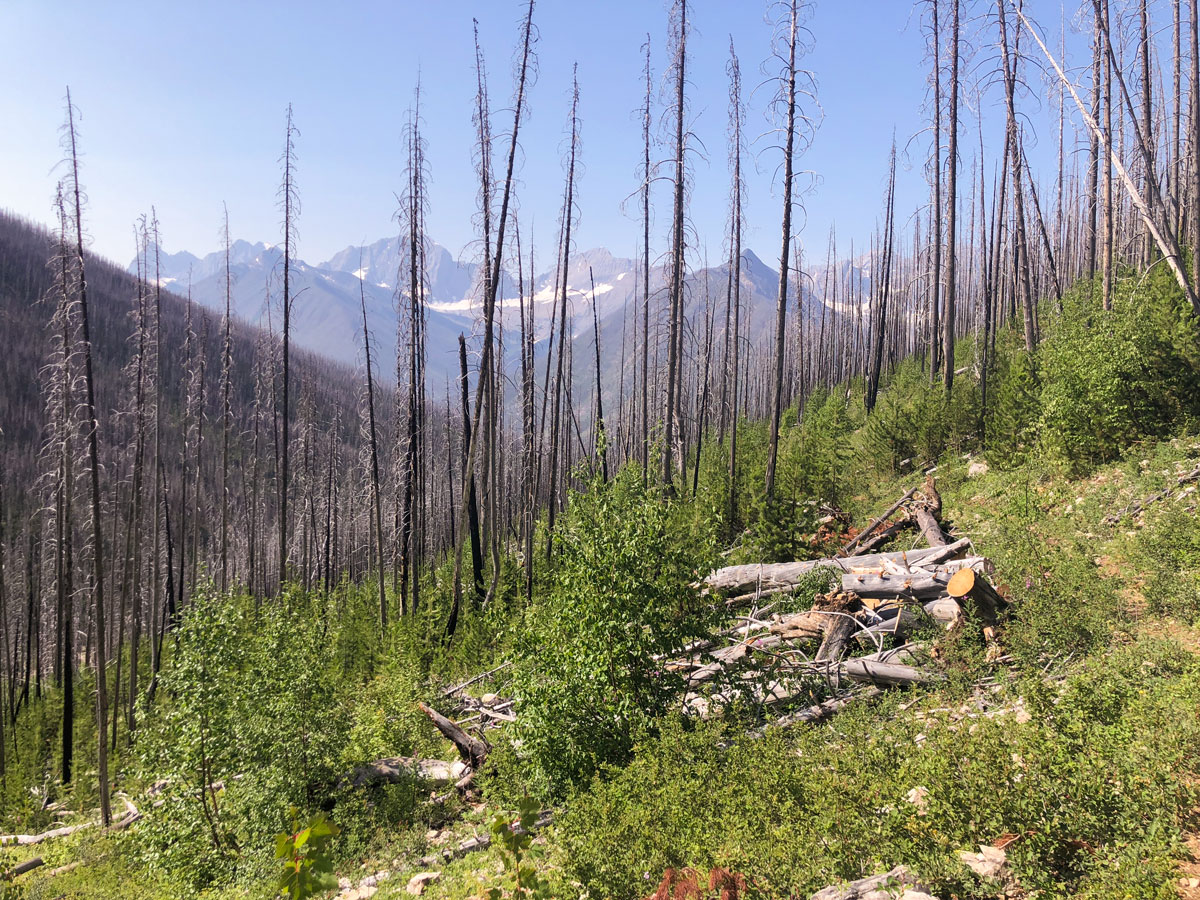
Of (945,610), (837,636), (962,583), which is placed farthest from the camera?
(837,636)

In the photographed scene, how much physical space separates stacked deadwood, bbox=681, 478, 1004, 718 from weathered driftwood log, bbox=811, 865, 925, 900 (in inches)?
123

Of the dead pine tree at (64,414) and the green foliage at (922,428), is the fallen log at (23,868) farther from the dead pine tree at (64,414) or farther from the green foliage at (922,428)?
the green foliage at (922,428)

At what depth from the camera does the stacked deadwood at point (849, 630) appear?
6902 millimetres

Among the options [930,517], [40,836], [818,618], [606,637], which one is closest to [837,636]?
[818,618]

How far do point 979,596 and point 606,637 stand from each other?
4140 millimetres

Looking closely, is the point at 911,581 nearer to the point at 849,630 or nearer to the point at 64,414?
the point at 849,630

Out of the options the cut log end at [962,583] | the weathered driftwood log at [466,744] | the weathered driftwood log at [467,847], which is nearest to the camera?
the weathered driftwood log at [467,847]

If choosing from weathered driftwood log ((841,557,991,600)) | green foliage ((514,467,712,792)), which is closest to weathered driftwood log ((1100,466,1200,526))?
weathered driftwood log ((841,557,991,600))

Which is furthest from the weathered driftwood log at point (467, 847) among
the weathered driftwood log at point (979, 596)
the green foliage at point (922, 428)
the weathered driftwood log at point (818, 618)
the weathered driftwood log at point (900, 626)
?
the green foliage at point (922, 428)

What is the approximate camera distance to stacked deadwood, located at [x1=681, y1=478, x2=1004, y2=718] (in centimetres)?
690

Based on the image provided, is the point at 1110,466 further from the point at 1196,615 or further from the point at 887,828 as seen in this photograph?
the point at 887,828

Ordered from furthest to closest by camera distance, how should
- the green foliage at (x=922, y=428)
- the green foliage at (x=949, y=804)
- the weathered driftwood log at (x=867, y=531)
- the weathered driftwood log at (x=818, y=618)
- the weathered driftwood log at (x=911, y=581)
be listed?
the green foliage at (x=922, y=428) → the weathered driftwood log at (x=867, y=531) → the weathered driftwood log at (x=818, y=618) → the weathered driftwood log at (x=911, y=581) → the green foliage at (x=949, y=804)

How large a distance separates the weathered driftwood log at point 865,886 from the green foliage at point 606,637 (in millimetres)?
2655

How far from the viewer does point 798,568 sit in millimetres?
9875
